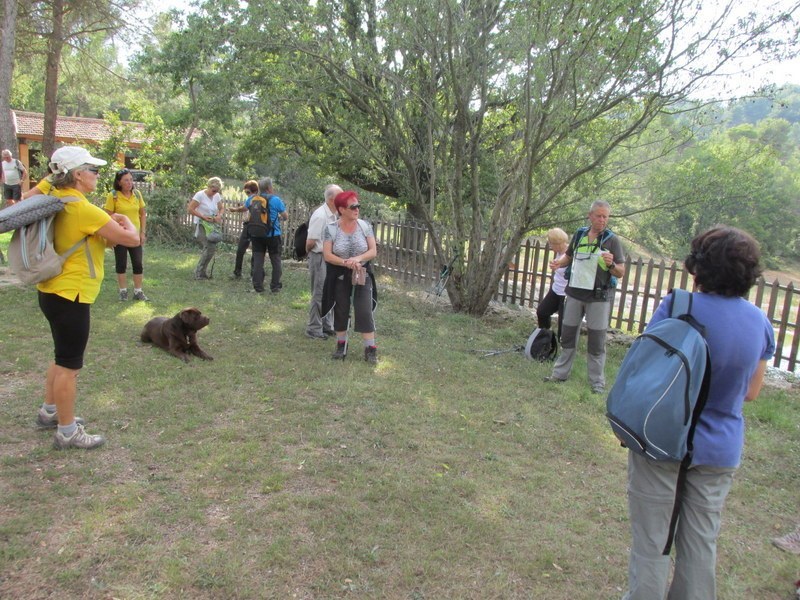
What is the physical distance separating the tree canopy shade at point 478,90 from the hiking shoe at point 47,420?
19.7ft

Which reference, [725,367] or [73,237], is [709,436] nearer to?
[725,367]

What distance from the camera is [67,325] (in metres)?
3.48

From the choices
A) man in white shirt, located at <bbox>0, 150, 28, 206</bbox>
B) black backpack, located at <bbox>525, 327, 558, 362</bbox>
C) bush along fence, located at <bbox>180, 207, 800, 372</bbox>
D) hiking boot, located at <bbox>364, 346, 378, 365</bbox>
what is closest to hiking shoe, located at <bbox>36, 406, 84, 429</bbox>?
hiking boot, located at <bbox>364, 346, 378, 365</bbox>

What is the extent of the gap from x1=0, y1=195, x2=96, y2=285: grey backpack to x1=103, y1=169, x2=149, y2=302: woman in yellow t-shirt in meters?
3.67

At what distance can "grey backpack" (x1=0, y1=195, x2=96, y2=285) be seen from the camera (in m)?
3.25

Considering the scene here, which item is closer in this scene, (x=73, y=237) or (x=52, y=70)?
(x=73, y=237)

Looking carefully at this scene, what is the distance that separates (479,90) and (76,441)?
7.10m

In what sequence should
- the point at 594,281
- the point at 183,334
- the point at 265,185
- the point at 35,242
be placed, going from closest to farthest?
1. the point at 35,242
2. the point at 594,281
3. the point at 183,334
4. the point at 265,185

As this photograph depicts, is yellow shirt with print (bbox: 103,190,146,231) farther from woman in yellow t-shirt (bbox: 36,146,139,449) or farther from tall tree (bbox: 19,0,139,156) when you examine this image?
tall tree (bbox: 19,0,139,156)

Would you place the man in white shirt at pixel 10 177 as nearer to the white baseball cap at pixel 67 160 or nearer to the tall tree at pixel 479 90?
the tall tree at pixel 479 90

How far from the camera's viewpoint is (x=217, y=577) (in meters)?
2.72

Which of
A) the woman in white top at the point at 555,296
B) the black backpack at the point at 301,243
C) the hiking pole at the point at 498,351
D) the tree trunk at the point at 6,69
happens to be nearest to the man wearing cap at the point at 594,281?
the woman in white top at the point at 555,296

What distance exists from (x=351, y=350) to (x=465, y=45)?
4612 millimetres

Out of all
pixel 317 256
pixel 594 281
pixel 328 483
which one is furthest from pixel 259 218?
pixel 328 483
